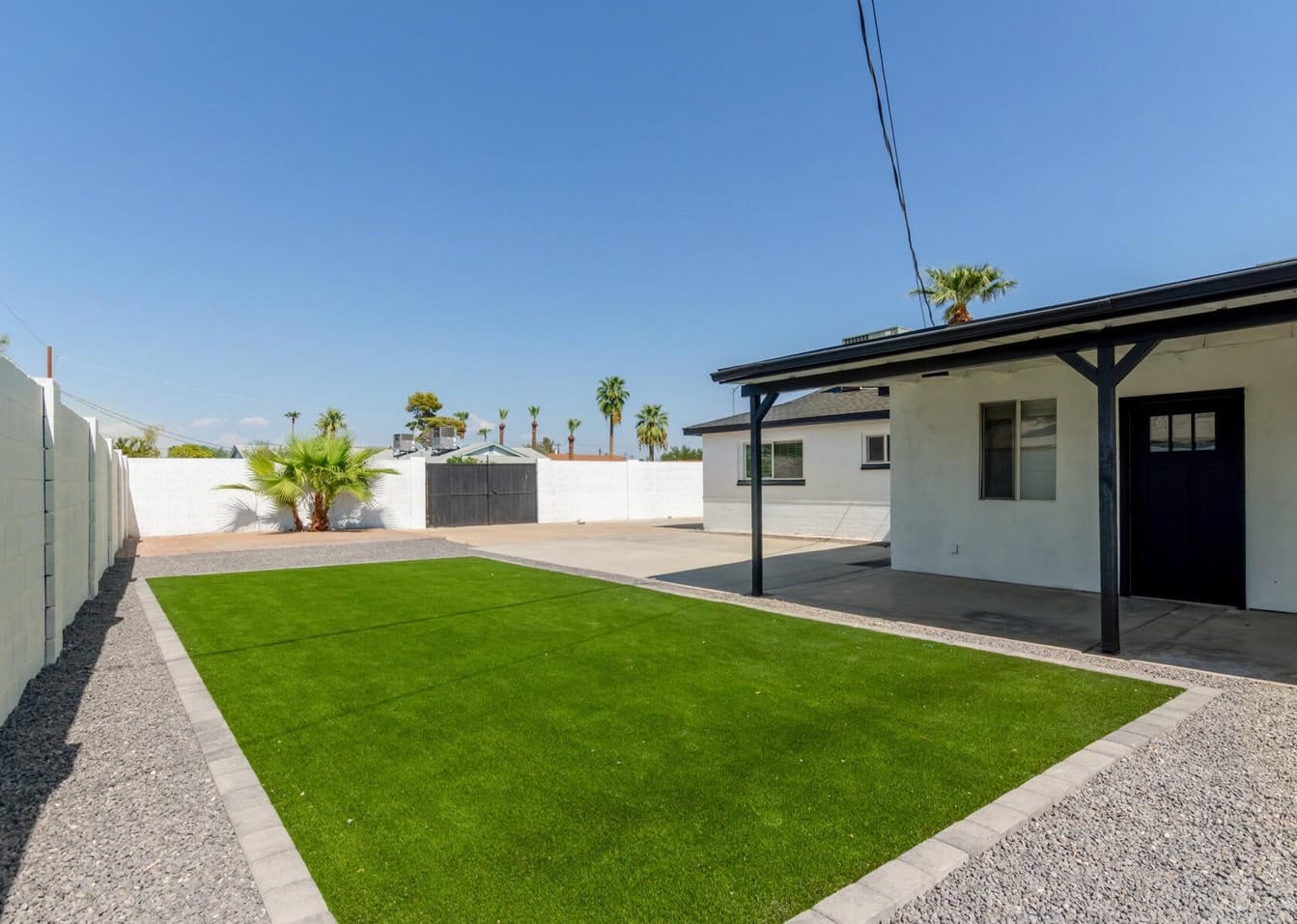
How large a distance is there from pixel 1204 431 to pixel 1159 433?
15.4 inches

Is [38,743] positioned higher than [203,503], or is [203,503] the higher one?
[203,503]

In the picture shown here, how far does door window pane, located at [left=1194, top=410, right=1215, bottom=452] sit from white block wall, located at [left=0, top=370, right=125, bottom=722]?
9.95 metres

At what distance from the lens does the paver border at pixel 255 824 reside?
2215mm

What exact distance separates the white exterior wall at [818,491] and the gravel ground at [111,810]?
34.1 feet

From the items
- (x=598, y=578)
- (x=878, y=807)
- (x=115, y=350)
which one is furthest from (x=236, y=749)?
(x=115, y=350)

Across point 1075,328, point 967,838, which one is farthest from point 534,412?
point 967,838

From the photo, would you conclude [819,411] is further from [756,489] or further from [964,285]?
[756,489]

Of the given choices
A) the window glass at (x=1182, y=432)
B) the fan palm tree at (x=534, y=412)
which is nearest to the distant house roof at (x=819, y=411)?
the window glass at (x=1182, y=432)

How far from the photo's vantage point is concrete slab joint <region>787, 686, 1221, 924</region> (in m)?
2.18

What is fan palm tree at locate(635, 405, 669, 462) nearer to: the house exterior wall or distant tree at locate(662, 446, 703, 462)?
distant tree at locate(662, 446, 703, 462)

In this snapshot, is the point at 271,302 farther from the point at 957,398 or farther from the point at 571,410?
the point at 571,410

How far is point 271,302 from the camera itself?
74.2 ft

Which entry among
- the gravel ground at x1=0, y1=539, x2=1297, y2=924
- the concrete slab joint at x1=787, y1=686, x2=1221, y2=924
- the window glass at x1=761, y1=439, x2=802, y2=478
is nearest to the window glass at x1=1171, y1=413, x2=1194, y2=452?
the gravel ground at x1=0, y1=539, x2=1297, y2=924

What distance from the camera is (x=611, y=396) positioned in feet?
165
